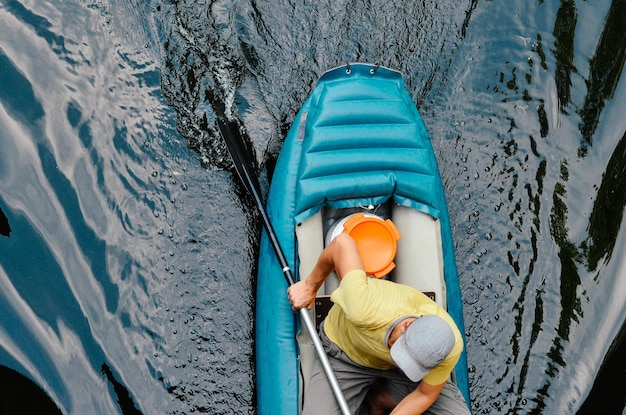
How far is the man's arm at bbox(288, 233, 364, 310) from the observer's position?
2.77 meters

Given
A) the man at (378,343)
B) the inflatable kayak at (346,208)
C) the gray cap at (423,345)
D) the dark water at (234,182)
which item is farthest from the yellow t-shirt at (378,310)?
the dark water at (234,182)

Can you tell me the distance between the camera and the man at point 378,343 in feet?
8.03

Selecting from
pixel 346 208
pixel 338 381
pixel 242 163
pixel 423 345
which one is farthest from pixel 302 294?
pixel 242 163

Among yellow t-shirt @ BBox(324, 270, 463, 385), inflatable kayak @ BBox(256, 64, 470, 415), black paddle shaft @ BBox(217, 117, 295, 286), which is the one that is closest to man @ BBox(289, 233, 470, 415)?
yellow t-shirt @ BBox(324, 270, 463, 385)

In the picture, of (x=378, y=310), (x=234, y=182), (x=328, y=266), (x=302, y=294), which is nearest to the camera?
(x=378, y=310)

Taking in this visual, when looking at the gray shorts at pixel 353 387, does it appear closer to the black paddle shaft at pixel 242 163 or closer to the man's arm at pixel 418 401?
the man's arm at pixel 418 401

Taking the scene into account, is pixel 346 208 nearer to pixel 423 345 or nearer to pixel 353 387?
pixel 353 387

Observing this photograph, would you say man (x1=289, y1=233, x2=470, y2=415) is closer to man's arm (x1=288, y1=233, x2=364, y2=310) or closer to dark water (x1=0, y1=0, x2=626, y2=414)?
man's arm (x1=288, y1=233, x2=364, y2=310)

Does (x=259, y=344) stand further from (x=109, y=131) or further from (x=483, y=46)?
(x=483, y=46)

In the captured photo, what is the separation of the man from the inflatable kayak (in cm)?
22

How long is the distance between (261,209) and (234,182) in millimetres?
569

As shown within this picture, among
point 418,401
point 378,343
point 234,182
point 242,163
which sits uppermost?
point 242,163

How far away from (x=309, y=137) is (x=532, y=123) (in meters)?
2.01

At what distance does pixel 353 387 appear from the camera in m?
3.08
